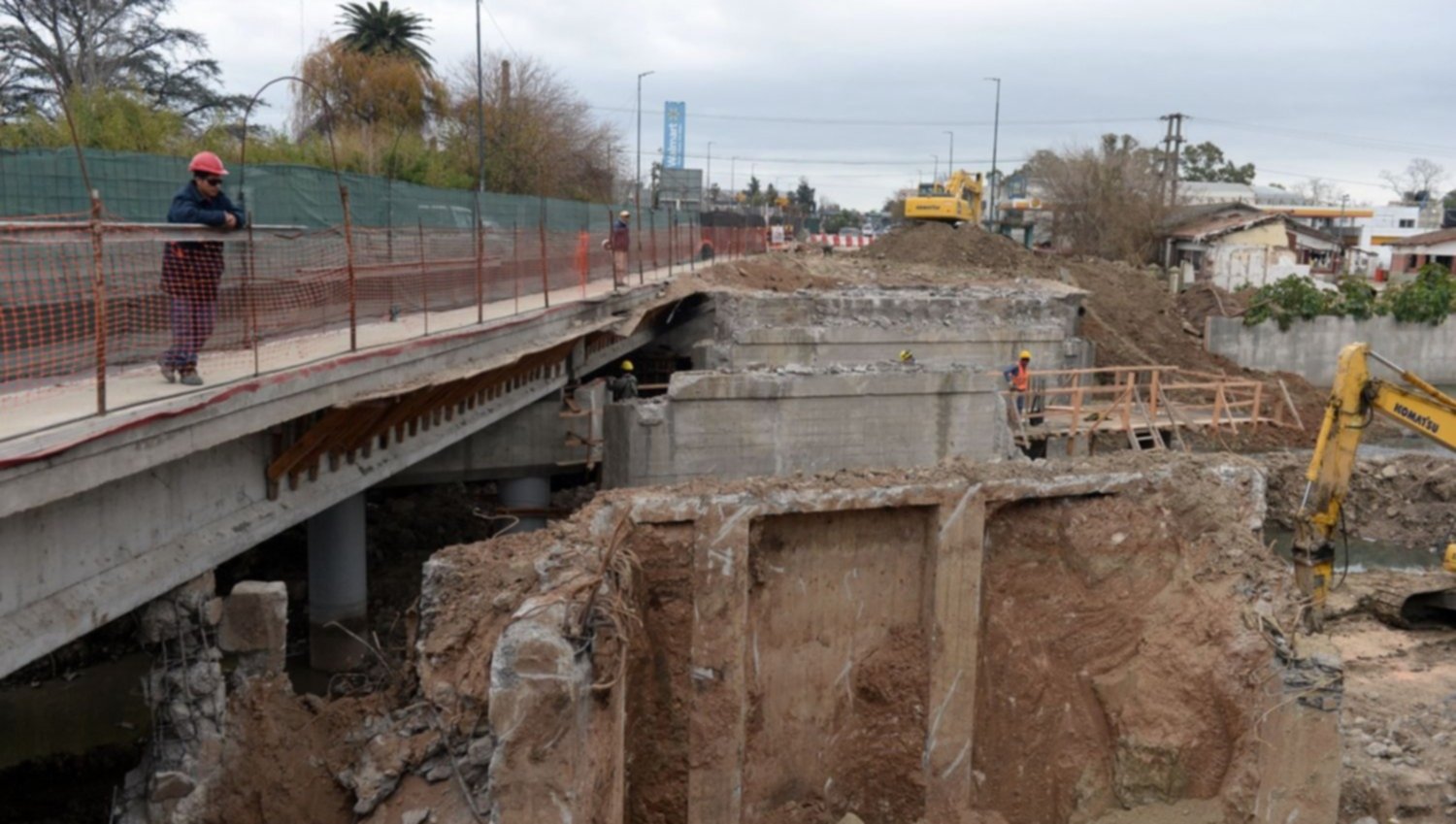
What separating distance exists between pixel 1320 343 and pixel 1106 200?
19131 millimetres

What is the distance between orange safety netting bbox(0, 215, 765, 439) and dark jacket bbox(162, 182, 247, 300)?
1 cm

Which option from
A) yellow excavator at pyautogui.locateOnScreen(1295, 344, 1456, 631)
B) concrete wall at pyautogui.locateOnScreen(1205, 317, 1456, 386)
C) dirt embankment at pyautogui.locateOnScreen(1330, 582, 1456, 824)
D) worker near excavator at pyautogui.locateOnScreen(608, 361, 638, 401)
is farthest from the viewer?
concrete wall at pyautogui.locateOnScreen(1205, 317, 1456, 386)

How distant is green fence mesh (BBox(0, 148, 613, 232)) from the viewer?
35.3 feet

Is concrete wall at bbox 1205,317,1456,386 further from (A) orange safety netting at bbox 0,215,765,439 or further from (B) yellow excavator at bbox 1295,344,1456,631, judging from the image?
(A) orange safety netting at bbox 0,215,765,439

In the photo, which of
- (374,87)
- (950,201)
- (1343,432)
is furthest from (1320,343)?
(374,87)

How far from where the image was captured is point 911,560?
1016 cm

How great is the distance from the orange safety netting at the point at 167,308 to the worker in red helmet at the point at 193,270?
11mm

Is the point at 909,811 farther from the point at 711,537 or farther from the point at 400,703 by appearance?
the point at 400,703

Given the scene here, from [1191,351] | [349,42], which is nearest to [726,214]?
[349,42]

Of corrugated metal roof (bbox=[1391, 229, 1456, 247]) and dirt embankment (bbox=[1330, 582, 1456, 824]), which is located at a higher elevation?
corrugated metal roof (bbox=[1391, 229, 1456, 247])

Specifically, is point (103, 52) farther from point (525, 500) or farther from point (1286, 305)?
point (1286, 305)

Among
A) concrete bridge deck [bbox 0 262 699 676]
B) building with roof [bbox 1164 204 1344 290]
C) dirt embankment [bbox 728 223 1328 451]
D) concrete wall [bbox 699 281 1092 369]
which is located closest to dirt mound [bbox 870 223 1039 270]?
dirt embankment [bbox 728 223 1328 451]

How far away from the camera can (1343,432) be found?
45.7 feet

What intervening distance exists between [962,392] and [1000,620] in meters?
11.3
